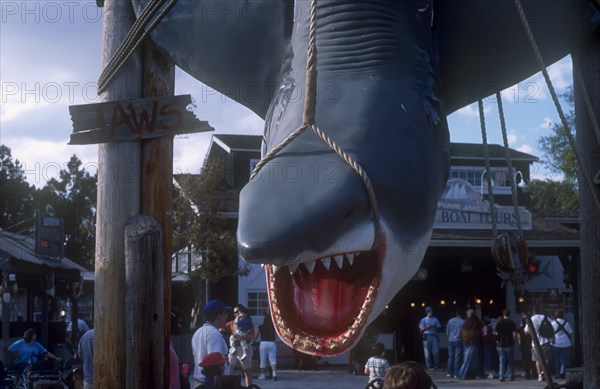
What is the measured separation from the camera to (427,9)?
6.31ft

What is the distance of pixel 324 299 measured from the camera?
1.69m

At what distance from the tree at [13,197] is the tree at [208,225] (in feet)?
73.6

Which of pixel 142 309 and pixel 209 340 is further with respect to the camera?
pixel 209 340

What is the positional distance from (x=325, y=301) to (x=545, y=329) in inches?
508

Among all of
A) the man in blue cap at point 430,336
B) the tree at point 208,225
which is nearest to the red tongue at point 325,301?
the man in blue cap at point 430,336

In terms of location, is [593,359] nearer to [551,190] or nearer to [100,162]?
[100,162]

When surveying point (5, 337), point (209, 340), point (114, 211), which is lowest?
point (5, 337)

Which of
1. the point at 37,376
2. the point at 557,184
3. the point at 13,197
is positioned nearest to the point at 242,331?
the point at 37,376

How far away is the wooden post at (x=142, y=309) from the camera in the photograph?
2320 millimetres

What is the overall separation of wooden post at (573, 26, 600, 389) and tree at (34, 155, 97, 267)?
36047 millimetres

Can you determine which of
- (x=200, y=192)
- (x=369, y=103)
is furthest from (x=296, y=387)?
(x=369, y=103)

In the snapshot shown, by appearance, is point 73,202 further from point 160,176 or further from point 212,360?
point 160,176

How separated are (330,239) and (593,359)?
4.46 ft

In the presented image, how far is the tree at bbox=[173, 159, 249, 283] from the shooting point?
683 inches
